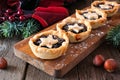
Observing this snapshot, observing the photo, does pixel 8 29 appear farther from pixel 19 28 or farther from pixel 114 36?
pixel 114 36

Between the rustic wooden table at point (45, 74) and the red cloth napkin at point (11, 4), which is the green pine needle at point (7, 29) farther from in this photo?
the red cloth napkin at point (11, 4)

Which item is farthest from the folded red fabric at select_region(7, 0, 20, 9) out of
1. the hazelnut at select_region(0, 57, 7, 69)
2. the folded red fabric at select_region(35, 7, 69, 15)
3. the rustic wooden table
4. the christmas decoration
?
the hazelnut at select_region(0, 57, 7, 69)

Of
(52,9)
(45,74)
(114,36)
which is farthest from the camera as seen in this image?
(52,9)

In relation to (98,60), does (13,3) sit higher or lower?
higher

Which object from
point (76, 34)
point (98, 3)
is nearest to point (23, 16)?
point (76, 34)

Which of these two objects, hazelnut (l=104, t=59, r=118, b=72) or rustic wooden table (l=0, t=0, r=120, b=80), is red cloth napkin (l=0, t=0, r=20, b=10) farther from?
hazelnut (l=104, t=59, r=118, b=72)

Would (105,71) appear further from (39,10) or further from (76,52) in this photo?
(39,10)

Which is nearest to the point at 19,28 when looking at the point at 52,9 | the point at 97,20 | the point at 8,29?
the point at 8,29
